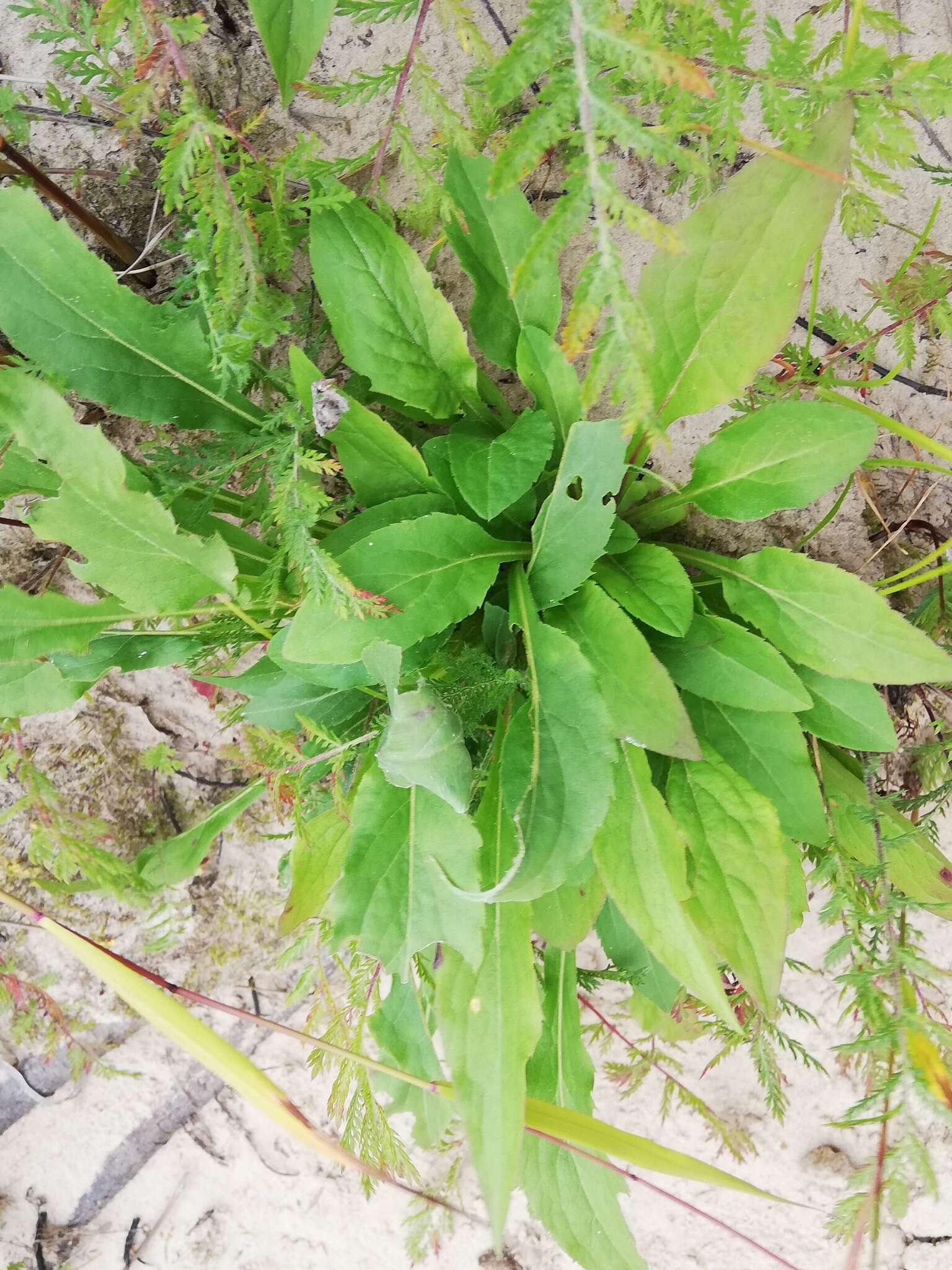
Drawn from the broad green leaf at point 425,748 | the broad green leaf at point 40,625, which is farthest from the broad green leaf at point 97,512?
the broad green leaf at point 425,748

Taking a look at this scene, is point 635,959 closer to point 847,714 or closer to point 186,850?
point 847,714

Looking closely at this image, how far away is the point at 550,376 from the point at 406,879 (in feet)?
1.77

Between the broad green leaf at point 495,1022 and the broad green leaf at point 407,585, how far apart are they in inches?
8.2

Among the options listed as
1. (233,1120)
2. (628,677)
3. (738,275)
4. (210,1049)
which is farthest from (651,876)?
(233,1120)

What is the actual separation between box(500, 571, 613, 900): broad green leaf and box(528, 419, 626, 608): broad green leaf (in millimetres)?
43

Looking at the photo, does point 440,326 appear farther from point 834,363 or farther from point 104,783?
point 104,783

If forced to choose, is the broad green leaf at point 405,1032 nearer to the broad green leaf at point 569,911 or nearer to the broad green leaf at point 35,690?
the broad green leaf at point 569,911

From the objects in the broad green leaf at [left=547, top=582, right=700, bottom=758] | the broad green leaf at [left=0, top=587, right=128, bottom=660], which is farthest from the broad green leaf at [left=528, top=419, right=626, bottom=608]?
the broad green leaf at [left=0, top=587, right=128, bottom=660]

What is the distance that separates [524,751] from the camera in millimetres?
809

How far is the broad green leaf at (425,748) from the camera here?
0.70m

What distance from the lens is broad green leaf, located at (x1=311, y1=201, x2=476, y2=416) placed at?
32.2 inches

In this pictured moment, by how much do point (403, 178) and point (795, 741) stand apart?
0.79 metres

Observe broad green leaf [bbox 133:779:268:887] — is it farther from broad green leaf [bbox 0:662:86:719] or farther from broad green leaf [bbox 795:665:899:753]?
broad green leaf [bbox 795:665:899:753]

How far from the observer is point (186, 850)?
1.15 metres
